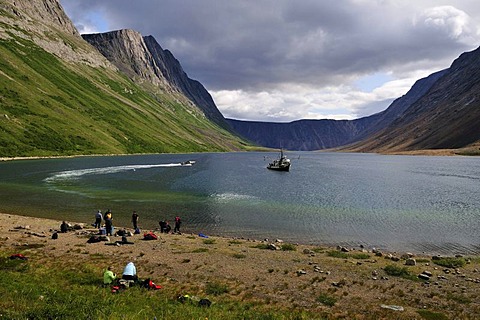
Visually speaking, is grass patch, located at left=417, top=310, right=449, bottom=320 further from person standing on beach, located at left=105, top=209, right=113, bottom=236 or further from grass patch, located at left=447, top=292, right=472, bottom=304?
person standing on beach, located at left=105, top=209, right=113, bottom=236

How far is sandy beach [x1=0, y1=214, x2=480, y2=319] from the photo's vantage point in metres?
21.6

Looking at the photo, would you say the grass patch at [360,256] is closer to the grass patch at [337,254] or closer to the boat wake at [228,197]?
the grass patch at [337,254]

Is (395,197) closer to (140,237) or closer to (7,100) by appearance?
(140,237)

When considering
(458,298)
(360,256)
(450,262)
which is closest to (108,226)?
(360,256)

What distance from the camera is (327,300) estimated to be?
2158 centimetres

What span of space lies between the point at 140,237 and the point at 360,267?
999 inches

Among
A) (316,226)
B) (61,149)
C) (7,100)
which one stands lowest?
(316,226)

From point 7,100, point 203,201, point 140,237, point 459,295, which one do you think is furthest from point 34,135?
point 459,295

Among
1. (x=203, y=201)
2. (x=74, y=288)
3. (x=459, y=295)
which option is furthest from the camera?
(x=203, y=201)

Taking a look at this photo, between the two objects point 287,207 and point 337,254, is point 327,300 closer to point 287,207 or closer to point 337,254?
point 337,254

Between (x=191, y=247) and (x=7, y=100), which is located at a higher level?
(x=7, y=100)

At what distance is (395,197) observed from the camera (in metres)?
79.2

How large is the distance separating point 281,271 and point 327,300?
22.6 ft

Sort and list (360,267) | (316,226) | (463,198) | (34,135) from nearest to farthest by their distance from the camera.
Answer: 1. (360,267)
2. (316,226)
3. (463,198)
4. (34,135)
